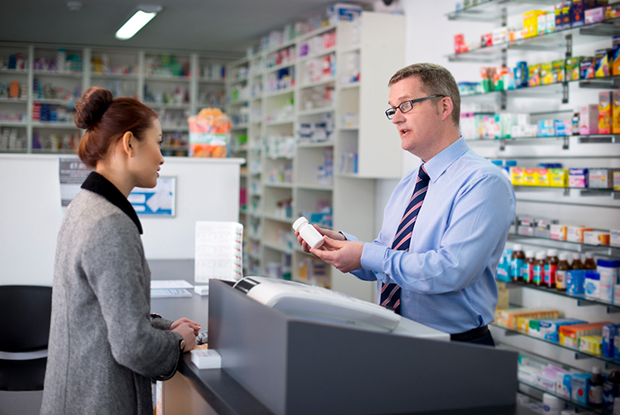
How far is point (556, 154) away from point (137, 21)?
527 cm

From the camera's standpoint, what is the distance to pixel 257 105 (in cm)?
795

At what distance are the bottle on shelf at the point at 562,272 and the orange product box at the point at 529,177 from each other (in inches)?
17.2

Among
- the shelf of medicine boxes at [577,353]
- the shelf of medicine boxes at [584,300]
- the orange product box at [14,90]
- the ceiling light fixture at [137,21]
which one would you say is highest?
the ceiling light fixture at [137,21]

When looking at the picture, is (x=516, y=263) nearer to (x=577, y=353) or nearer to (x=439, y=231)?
(x=577, y=353)

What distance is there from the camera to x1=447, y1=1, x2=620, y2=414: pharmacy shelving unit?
2.99 meters

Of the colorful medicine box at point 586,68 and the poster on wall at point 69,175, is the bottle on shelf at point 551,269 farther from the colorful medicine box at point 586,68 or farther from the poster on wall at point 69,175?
the poster on wall at point 69,175

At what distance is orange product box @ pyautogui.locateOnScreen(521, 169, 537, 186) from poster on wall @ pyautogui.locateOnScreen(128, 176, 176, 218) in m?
2.10

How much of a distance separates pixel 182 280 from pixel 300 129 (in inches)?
145

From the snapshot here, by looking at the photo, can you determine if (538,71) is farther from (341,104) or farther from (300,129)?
(300,129)

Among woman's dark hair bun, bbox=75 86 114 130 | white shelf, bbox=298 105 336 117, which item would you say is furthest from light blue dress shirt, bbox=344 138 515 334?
white shelf, bbox=298 105 336 117

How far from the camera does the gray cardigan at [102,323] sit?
129 centimetres

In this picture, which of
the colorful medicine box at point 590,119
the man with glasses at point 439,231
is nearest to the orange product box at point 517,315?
the colorful medicine box at point 590,119

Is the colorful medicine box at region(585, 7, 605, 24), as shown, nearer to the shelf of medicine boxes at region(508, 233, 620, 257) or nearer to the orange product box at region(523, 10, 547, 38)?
the orange product box at region(523, 10, 547, 38)

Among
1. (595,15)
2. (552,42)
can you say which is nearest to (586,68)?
(595,15)
